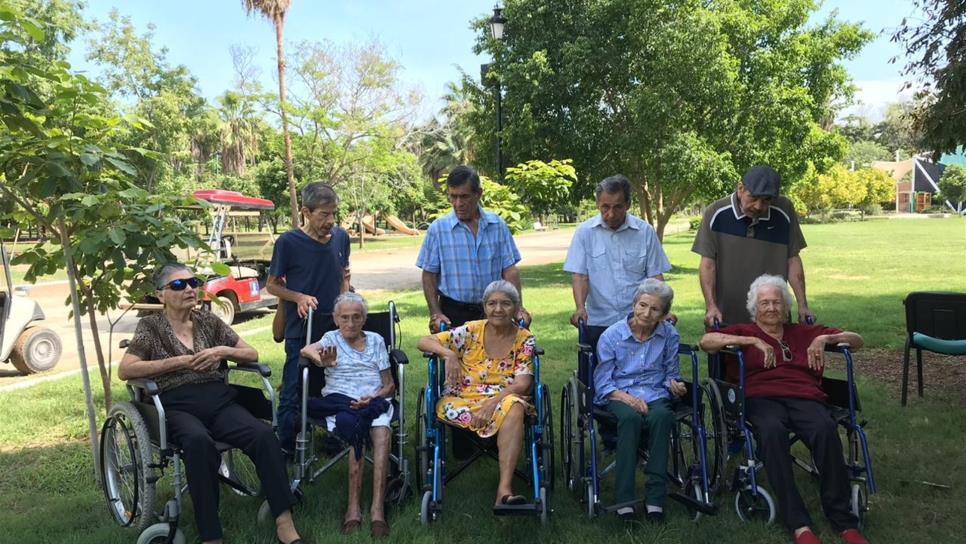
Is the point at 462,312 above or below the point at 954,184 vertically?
below

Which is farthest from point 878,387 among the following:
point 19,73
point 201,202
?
point 19,73

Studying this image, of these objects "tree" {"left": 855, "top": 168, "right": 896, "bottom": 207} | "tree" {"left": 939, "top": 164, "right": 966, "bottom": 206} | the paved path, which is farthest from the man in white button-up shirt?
"tree" {"left": 939, "top": 164, "right": 966, "bottom": 206}

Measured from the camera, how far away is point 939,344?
5184 millimetres

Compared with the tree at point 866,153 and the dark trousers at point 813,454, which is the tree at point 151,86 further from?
the tree at point 866,153

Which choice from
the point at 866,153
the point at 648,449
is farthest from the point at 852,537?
the point at 866,153

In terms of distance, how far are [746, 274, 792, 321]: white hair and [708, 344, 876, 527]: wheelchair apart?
28 cm

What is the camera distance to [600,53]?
14156 mm

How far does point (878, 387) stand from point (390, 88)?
56.7 feet

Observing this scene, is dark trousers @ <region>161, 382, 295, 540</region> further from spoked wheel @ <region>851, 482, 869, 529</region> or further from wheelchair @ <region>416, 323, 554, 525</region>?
spoked wheel @ <region>851, 482, 869, 529</region>

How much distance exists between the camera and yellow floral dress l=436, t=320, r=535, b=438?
147 inches

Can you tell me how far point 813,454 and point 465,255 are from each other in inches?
82.2

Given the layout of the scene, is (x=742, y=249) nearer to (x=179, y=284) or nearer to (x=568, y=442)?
A: (x=568, y=442)

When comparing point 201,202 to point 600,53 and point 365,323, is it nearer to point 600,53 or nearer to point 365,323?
point 365,323

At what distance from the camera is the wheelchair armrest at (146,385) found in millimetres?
3197
